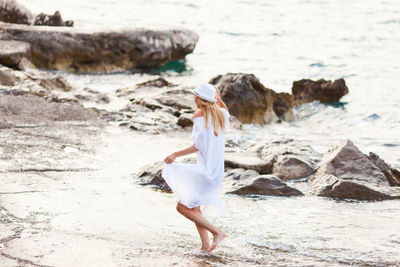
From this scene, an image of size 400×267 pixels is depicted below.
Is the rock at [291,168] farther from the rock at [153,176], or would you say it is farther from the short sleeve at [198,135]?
the short sleeve at [198,135]

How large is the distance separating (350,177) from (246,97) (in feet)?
17.8

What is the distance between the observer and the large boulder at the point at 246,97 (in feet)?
42.7

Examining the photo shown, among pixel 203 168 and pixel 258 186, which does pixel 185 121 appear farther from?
pixel 203 168

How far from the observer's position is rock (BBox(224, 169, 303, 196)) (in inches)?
283

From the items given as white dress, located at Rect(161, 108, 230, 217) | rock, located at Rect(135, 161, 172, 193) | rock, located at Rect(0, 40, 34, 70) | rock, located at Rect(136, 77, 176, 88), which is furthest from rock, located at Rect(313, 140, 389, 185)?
rock, located at Rect(0, 40, 34, 70)

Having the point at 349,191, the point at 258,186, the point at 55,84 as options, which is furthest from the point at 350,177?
the point at 55,84

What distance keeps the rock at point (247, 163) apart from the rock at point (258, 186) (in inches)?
18.0

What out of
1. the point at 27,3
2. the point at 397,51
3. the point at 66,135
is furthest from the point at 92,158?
the point at 27,3

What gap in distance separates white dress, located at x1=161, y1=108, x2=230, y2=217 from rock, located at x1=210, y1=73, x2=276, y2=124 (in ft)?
25.4

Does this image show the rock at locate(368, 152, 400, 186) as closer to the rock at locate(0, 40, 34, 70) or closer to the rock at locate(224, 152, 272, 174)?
the rock at locate(224, 152, 272, 174)

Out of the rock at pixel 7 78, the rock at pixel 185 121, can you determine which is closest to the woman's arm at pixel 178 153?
the rock at pixel 185 121

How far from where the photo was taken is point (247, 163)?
7992 millimetres

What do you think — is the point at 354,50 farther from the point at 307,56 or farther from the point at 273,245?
the point at 273,245

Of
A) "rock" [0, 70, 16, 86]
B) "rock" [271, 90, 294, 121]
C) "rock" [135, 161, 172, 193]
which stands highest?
"rock" [135, 161, 172, 193]
